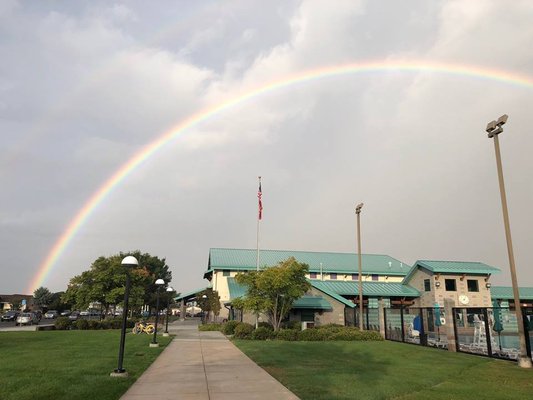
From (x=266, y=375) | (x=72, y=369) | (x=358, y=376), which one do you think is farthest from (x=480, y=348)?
(x=72, y=369)

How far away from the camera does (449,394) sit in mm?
10273

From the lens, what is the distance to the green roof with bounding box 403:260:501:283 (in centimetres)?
4666

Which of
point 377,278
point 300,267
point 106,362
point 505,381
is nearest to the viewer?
point 505,381

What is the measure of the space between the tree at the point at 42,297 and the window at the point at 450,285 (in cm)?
11412

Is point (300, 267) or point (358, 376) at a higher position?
point (300, 267)

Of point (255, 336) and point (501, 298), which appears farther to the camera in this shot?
point (501, 298)

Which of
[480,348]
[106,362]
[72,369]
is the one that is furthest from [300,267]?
[72,369]

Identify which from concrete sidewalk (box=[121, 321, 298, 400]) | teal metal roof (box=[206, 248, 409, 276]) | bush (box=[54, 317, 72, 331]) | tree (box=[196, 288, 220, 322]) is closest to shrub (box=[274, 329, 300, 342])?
concrete sidewalk (box=[121, 321, 298, 400])

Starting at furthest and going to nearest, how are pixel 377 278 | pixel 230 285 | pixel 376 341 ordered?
pixel 377 278 < pixel 230 285 < pixel 376 341

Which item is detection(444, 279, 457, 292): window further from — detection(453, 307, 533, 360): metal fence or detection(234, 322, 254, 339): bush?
detection(234, 322, 254, 339): bush

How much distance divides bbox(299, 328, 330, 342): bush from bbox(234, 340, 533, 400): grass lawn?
26.2ft

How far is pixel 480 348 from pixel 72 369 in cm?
1823

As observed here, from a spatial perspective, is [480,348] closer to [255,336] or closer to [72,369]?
[255,336]

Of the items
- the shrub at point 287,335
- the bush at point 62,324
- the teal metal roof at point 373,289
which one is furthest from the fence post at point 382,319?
the bush at point 62,324
